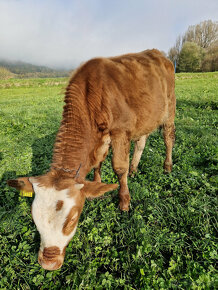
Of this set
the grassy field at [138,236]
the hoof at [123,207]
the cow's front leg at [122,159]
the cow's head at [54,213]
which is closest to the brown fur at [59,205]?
the cow's head at [54,213]

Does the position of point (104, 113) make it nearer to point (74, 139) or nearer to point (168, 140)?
point (74, 139)

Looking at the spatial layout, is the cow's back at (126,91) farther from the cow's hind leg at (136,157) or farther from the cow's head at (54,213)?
the cow's head at (54,213)

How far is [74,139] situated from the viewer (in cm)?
262

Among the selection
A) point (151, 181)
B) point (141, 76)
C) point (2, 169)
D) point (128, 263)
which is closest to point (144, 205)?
point (151, 181)

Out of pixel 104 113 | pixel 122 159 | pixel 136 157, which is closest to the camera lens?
pixel 104 113

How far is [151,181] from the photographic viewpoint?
4090 mm

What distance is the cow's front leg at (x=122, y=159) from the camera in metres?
3.22

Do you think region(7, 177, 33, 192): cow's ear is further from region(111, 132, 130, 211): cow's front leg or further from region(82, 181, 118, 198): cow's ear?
region(111, 132, 130, 211): cow's front leg

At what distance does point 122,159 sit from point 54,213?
1.62 meters

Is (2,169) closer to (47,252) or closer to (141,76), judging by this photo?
(47,252)

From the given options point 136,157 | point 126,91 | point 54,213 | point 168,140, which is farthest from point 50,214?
point 168,140

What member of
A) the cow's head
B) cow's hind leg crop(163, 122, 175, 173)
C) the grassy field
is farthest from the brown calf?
cow's hind leg crop(163, 122, 175, 173)

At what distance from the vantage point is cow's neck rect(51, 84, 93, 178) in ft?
8.25

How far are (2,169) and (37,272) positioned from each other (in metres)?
3.21
